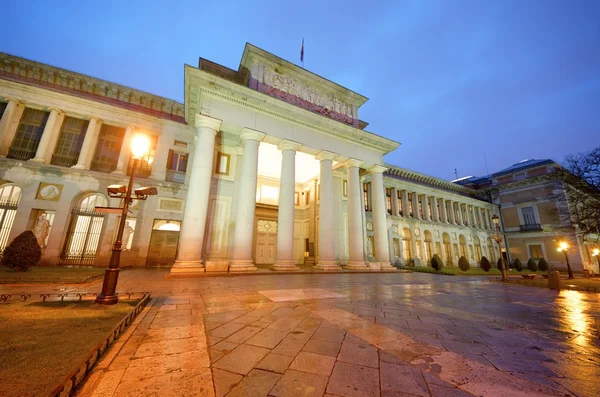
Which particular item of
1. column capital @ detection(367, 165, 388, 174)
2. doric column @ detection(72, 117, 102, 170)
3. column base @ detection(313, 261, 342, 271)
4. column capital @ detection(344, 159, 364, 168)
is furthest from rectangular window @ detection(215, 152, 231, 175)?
column capital @ detection(367, 165, 388, 174)

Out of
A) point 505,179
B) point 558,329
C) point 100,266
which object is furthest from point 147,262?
point 505,179

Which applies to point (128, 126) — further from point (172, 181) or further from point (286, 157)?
point (286, 157)

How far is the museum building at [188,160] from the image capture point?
11.6m

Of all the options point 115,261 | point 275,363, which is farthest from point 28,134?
point 275,363

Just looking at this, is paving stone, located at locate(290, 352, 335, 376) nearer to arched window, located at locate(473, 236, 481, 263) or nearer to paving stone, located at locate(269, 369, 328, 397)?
paving stone, located at locate(269, 369, 328, 397)

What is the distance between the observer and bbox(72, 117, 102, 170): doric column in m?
13.8

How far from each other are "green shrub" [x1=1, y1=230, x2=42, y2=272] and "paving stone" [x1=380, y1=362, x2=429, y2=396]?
13.0m

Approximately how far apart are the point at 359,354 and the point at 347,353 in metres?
0.13

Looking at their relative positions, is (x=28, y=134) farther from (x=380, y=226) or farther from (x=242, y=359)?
(x=380, y=226)

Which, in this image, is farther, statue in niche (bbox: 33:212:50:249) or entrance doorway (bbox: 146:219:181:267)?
entrance doorway (bbox: 146:219:181:267)

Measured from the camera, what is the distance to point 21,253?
8.59 m

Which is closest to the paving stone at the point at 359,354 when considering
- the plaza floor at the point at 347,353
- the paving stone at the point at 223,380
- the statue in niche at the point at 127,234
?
the plaza floor at the point at 347,353

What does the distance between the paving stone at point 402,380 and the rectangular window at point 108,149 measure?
60.0 ft

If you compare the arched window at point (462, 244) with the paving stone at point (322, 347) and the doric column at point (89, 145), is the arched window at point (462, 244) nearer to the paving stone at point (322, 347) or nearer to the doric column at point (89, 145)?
the paving stone at point (322, 347)
